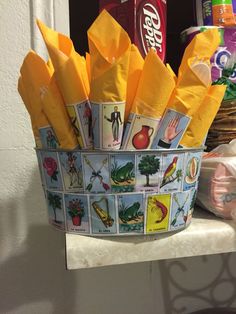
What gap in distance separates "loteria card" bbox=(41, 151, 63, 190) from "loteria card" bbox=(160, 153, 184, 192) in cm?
11

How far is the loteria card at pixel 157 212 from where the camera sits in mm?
358

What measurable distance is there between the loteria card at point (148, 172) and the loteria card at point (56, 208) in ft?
0.29

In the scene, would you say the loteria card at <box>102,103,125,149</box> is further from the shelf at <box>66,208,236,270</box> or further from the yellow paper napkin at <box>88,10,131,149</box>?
the shelf at <box>66,208,236,270</box>

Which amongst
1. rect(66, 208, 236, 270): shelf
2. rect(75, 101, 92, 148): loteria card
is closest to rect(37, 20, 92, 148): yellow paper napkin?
rect(75, 101, 92, 148): loteria card

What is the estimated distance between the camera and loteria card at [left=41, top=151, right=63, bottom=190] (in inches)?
14.3

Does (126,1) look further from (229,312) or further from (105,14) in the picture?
(229,312)

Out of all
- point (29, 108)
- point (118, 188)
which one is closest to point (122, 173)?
point (118, 188)

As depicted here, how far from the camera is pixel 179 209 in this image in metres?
0.38

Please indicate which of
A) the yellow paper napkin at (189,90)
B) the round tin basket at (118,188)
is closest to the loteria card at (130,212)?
the round tin basket at (118,188)

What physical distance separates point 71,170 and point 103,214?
6cm

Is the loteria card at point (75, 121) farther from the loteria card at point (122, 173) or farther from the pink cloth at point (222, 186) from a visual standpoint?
the pink cloth at point (222, 186)

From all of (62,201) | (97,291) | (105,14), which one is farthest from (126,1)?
(97,291)

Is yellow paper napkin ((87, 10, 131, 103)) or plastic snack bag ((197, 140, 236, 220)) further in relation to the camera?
plastic snack bag ((197, 140, 236, 220))

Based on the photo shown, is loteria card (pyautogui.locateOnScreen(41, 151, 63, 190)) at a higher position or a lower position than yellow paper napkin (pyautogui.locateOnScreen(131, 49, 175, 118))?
lower
